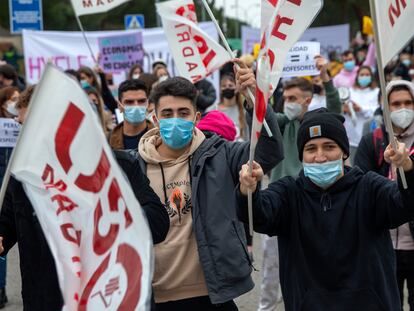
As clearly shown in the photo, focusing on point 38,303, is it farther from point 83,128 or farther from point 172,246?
point 83,128

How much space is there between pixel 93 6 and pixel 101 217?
21.7 feet

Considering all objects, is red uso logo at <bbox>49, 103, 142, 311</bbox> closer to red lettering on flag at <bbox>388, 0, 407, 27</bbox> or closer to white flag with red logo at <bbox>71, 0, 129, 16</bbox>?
red lettering on flag at <bbox>388, 0, 407, 27</bbox>

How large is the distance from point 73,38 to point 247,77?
1055 cm

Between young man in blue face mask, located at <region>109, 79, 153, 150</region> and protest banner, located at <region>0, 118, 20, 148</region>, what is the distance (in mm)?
1513

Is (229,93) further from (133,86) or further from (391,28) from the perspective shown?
(391,28)

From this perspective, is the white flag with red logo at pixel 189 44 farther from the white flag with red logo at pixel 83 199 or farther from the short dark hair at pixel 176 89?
the white flag with red logo at pixel 83 199

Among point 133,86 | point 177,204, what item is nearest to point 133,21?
point 133,86

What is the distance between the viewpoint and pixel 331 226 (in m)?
3.97

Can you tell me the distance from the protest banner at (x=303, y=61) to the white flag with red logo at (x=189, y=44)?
21.7 inches

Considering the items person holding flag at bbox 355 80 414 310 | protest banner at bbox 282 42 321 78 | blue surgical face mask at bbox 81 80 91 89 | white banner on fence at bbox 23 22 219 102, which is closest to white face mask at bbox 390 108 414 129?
person holding flag at bbox 355 80 414 310

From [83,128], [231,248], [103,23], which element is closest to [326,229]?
[231,248]

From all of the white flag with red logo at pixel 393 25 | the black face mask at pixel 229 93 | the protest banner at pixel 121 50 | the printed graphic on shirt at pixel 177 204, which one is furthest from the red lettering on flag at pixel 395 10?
the protest banner at pixel 121 50

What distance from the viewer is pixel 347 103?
10742mm

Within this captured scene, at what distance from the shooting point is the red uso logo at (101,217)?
108 inches
